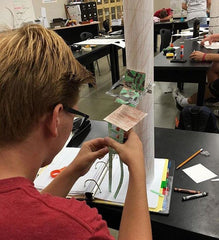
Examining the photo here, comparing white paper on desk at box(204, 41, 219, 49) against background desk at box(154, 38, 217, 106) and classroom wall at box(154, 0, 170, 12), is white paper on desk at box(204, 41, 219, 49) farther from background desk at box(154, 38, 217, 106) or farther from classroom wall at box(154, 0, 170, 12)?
classroom wall at box(154, 0, 170, 12)

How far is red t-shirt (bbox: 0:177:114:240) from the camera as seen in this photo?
1.33 feet

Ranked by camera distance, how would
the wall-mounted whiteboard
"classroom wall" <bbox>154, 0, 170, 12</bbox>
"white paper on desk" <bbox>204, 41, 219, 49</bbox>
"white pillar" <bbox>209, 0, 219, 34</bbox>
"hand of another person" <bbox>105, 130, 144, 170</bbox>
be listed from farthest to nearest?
"classroom wall" <bbox>154, 0, 170, 12</bbox> → the wall-mounted whiteboard → "white pillar" <bbox>209, 0, 219, 34</bbox> → "white paper on desk" <bbox>204, 41, 219, 49</bbox> → "hand of another person" <bbox>105, 130, 144, 170</bbox>

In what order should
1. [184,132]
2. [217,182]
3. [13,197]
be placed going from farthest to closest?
1. [184,132]
2. [217,182]
3. [13,197]

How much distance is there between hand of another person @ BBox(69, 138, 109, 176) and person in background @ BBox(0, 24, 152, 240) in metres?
0.19

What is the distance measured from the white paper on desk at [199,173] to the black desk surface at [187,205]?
0.01 meters

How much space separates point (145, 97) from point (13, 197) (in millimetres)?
460

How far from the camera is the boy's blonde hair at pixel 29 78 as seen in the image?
0.45 metres

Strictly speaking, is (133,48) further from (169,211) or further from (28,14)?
(28,14)

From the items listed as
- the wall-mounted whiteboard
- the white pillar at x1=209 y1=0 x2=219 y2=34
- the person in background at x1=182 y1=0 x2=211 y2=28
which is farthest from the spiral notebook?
the wall-mounted whiteboard

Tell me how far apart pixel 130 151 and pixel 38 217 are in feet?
0.98

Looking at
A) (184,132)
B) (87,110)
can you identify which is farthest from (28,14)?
(184,132)

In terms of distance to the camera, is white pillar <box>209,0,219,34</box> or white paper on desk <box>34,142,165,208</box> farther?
white pillar <box>209,0,219,34</box>

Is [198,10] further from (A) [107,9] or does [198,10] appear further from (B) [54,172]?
(B) [54,172]

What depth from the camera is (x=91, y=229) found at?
0.45 meters
